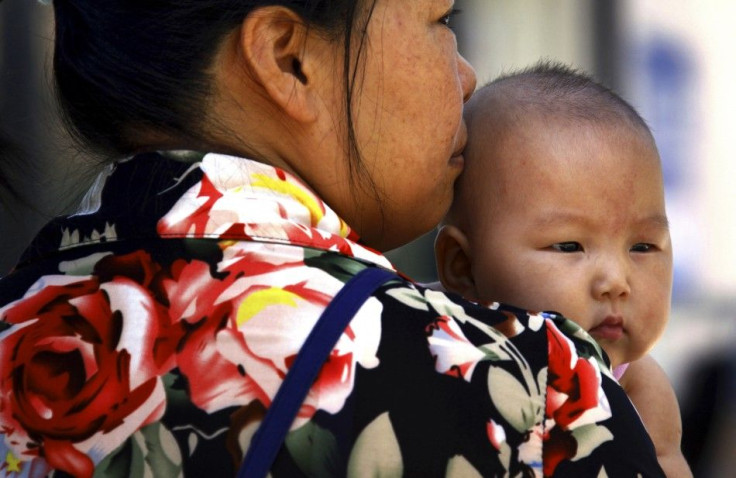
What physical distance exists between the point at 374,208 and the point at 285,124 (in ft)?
0.68

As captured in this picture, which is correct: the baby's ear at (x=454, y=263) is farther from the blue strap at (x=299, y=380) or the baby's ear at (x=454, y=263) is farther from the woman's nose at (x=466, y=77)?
the blue strap at (x=299, y=380)

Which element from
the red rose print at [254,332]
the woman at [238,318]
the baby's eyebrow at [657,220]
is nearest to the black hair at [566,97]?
the baby's eyebrow at [657,220]

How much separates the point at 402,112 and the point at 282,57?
193 millimetres

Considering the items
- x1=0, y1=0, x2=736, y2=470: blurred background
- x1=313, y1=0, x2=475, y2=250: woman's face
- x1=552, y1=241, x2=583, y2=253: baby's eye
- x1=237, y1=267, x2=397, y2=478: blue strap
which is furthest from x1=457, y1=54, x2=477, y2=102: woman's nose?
x1=0, y1=0, x2=736, y2=470: blurred background

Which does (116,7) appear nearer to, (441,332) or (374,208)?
(374,208)

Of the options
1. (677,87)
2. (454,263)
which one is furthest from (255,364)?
(677,87)

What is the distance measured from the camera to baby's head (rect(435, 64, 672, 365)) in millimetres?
1700

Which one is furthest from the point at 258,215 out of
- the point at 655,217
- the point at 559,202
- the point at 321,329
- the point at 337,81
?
the point at 655,217

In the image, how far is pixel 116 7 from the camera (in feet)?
4.59

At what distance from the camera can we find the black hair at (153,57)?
1.35 m

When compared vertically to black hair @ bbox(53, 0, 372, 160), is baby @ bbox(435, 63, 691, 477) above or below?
below

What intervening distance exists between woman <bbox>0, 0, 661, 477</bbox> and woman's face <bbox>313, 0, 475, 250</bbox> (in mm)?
20

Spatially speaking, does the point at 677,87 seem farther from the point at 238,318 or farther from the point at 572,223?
the point at 238,318

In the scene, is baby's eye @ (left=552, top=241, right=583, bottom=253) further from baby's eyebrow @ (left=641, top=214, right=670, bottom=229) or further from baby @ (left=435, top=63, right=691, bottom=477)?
baby's eyebrow @ (left=641, top=214, right=670, bottom=229)
